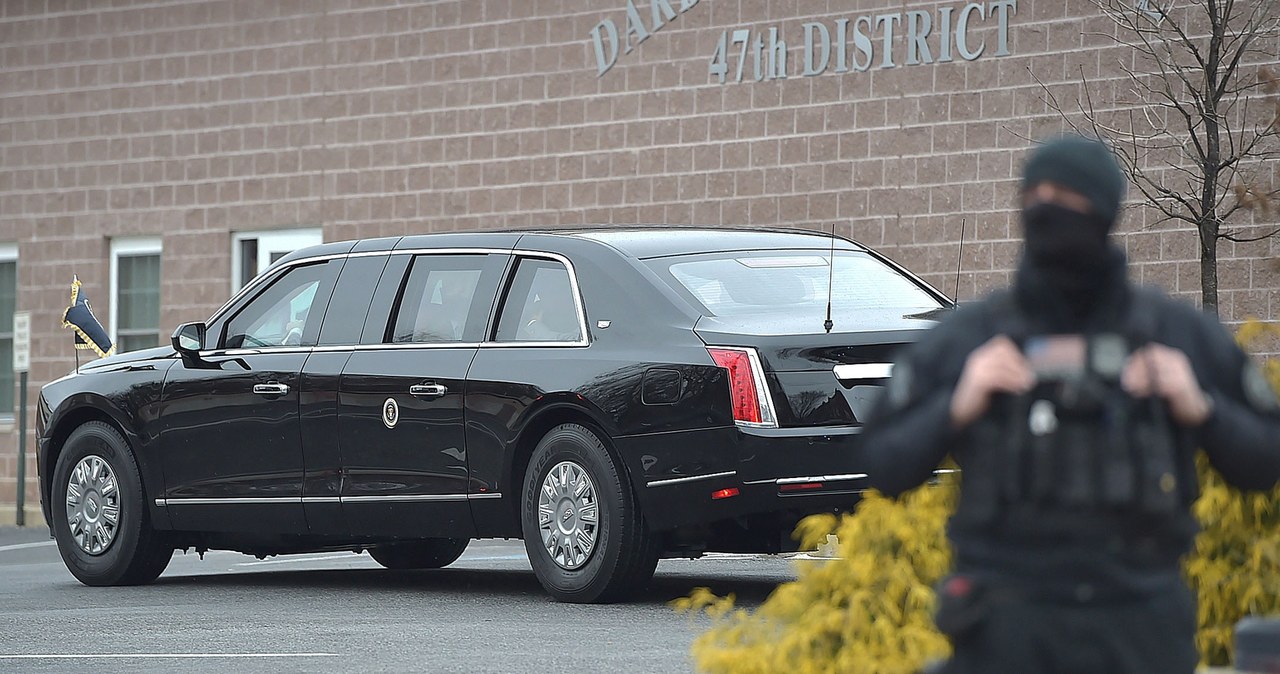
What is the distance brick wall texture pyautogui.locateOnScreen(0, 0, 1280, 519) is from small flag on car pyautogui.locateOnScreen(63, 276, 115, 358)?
1.13 meters

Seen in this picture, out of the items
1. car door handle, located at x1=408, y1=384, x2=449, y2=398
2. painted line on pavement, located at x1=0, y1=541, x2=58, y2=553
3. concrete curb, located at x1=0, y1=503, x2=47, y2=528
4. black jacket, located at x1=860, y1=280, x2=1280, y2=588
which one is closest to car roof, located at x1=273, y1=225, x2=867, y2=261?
car door handle, located at x1=408, y1=384, x2=449, y2=398

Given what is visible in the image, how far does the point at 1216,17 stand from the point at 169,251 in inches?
460

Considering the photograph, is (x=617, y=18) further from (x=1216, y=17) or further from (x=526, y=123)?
(x=1216, y=17)

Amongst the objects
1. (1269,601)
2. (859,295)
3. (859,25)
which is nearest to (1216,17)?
(859,25)

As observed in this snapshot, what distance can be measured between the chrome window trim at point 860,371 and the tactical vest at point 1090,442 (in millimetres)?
5606

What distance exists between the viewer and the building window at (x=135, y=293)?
22.7 meters

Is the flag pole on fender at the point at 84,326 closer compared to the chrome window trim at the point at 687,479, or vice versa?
the chrome window trim at the point at 687,479

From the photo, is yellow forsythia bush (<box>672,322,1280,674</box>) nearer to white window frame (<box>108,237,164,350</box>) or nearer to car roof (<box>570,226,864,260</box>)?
car roof (<box>570,226,864,260</box>)

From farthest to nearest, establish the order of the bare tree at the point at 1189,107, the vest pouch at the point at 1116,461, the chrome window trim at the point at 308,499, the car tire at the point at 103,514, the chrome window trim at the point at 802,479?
the bare tree at the point at 1189,107, the car tire at the point at 103,514, the chrome window trim at the point at 308,499, the chrome window trim at the point at 802,479, the vest pouch at the point at 1116,461

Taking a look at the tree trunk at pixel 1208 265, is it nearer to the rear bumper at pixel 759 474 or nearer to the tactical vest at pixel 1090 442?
the rear bumper at pixel 759 474

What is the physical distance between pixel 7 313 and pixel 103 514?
13.2 m

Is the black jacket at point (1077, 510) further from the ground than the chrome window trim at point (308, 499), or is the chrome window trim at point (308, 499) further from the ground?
the black jacket at point (1077, 510)

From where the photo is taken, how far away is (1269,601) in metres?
5.14

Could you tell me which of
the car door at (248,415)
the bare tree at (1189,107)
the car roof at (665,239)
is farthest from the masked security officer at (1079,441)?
the bare tree at (1189,107)
